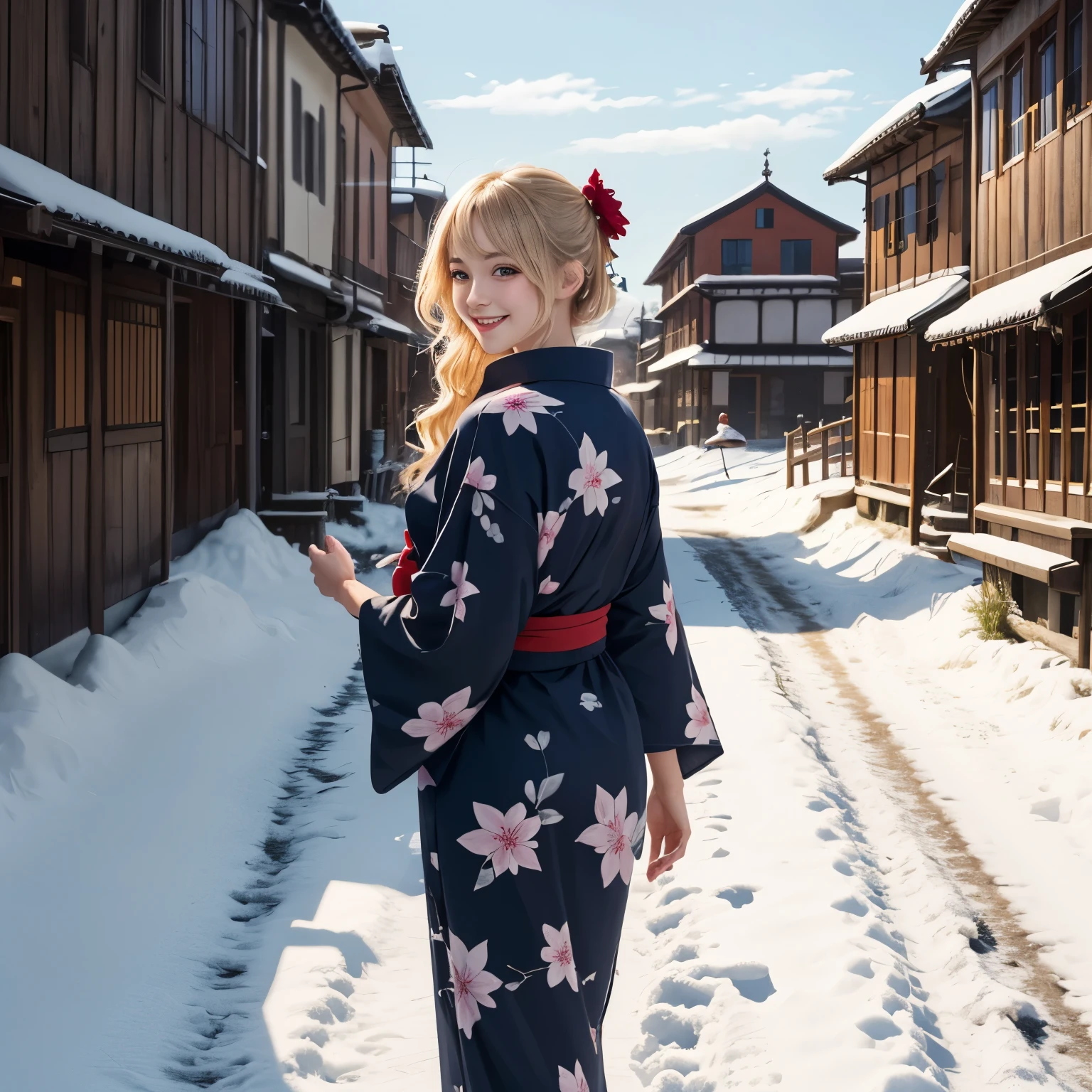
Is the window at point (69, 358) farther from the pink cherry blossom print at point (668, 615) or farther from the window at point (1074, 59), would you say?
the window at point (1074, 59)

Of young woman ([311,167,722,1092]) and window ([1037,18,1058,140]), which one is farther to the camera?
window ([1037,18,1058,140])

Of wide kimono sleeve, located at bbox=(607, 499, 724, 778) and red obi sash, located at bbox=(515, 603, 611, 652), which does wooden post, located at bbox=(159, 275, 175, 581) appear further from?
red obi sash, located at bbox=(515, 603, 611, 652)

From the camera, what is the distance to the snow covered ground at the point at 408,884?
3.50 metres

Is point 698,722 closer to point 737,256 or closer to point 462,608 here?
point 462,608

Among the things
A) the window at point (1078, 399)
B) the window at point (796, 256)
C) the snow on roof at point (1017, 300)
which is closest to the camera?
the snow on roof at point (1017, 300)

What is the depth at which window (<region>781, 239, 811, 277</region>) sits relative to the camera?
3878cm

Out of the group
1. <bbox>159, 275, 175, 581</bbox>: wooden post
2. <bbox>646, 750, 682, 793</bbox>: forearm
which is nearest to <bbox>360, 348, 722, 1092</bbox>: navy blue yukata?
<bbox>646, 750, 682, 793</bbox>: forearm

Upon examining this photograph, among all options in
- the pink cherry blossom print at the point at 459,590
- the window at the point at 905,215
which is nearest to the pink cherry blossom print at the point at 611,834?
the pink cherry blossom print at the point at 459,590

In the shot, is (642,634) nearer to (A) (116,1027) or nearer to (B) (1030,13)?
(A) (116,1027)

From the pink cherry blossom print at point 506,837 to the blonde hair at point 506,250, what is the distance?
2.23ft

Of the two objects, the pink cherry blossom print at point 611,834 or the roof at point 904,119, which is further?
the roof at point 904,119

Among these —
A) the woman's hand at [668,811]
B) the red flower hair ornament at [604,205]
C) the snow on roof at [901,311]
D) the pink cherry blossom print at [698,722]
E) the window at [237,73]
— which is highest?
the window at [237,73]

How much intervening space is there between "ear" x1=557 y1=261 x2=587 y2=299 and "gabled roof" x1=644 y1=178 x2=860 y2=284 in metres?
37.8

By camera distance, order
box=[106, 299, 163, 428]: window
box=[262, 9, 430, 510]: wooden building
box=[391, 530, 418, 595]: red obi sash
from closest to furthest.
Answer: box=[391, 530, 418, 595]: red obi sash < box=[106, 299, 163, 428]: window < box=[262, 9, 430, 510]: wooden building
